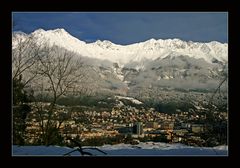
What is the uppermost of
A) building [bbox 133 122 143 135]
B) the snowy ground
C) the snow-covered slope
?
the snow-covered slope

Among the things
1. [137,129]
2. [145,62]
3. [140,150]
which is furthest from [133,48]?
[140,150]

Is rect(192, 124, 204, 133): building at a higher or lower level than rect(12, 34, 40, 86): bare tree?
lower

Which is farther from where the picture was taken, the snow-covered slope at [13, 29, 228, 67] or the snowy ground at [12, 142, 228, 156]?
the snow-covered slope at [13, 29, 228, 67]

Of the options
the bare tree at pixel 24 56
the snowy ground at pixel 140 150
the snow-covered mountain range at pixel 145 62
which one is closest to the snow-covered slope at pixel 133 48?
the snow-covered mountain range at pixel 145 62

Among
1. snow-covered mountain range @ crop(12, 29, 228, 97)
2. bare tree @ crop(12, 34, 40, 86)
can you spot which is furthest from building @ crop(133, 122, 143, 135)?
bare tree @ crop(12, 34, 40, 86)

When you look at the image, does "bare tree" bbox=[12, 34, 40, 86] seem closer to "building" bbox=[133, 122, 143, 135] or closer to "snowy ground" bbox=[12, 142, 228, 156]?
"snowy ground" bbox=[12, 142, 228, 156]

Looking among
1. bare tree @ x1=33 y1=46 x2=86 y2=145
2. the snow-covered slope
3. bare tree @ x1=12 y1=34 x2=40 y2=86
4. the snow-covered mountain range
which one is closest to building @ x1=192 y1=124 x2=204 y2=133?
the snow-covered mountain range
